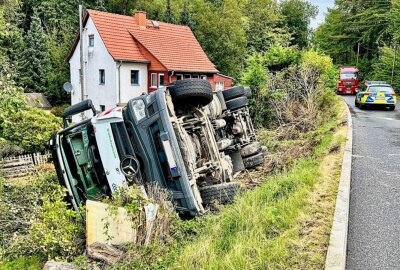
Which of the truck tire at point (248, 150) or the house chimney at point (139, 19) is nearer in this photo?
the truck tire at point (248, 150)

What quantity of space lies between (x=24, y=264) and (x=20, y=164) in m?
10.7

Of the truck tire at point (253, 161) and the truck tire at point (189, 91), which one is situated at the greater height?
the truck tire at point (189, 91)

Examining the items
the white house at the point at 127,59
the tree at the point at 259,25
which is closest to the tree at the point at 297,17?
the tree at the point at 259,25

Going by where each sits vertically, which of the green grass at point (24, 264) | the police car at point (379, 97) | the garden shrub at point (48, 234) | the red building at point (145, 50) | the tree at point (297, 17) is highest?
the tree at point (297, 17)

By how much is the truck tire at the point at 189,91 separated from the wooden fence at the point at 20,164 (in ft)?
31.9

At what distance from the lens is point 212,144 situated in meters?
7.30

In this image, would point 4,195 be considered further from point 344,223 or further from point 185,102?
point 344,223

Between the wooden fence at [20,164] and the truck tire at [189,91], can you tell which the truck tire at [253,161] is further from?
the wooden fence at [20,164]

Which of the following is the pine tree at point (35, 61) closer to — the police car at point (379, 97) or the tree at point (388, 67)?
the tree at point (388, 67)

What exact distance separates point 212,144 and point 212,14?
3730 centimetres

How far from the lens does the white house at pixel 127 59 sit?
30.0m

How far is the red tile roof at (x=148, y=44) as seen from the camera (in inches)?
1190

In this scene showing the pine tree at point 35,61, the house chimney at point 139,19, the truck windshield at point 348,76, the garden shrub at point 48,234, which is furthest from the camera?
the pine tree at point 35,61

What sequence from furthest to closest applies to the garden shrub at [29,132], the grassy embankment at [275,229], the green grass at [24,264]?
1. the garden shrub at [29,132]
2. the green grass at [24,264]
3. the grassy embankment at [275,229]
